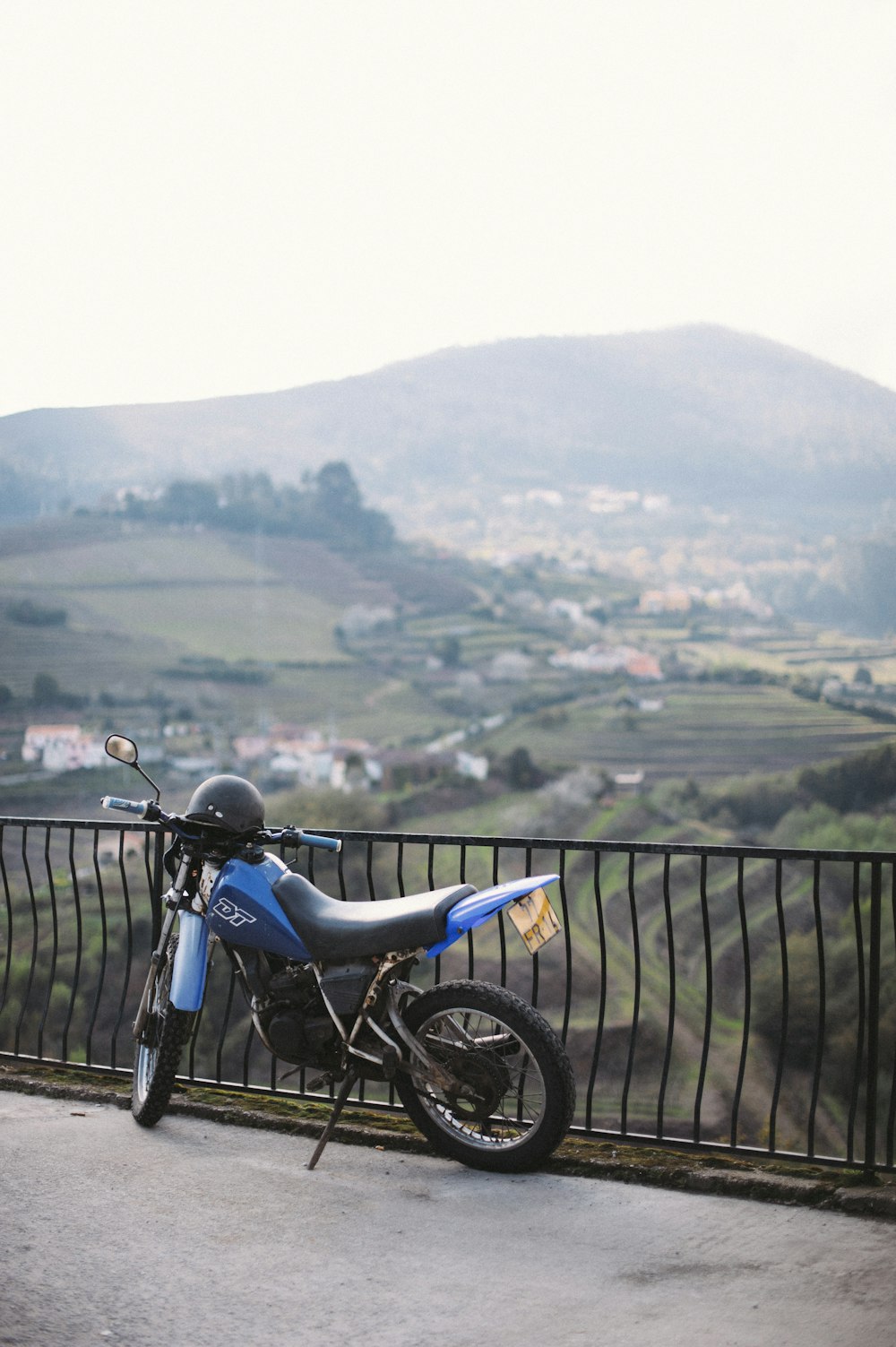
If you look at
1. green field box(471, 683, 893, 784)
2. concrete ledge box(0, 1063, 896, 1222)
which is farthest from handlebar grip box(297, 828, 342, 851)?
green field box(471, 683, 893, 784)

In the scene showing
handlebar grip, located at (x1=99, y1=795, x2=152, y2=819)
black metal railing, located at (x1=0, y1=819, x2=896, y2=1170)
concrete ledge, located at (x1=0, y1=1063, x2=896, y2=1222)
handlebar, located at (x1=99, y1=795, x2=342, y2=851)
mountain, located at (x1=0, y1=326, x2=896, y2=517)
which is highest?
mountain, located at (x1=0, y1=326, x2=896, y2=517)

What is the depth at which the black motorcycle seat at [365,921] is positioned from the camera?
4.19 m

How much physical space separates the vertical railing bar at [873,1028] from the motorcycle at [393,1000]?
102 centimetres

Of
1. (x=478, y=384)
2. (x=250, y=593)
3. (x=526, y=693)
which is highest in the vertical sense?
(x=478, y=384)

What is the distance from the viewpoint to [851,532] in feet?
523

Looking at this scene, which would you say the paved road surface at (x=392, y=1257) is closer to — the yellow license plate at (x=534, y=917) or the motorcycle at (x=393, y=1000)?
the motorcycle at (x=393, y=1000)

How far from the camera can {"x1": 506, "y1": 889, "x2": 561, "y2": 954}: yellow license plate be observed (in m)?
4.25

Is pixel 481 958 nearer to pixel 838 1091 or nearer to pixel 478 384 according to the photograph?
pixel 838 1091

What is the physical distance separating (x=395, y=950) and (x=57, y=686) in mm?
109743

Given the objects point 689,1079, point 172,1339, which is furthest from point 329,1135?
point 689,1079

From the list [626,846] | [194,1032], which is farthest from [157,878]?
[626,846]

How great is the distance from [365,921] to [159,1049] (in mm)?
1153

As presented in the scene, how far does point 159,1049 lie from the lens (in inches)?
189

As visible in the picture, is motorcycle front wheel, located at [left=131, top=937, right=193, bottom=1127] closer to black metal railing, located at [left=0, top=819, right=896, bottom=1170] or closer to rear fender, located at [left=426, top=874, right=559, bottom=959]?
rear fender, located at [left=426, top=874, right=559, bottom=959]
